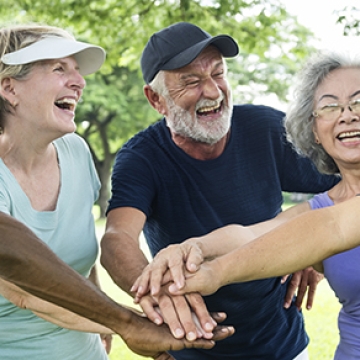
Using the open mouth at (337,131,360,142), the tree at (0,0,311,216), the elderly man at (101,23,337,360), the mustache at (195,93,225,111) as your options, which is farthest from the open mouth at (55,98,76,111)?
the tree at (0,0,311,216)

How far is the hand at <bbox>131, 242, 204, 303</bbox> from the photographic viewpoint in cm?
241

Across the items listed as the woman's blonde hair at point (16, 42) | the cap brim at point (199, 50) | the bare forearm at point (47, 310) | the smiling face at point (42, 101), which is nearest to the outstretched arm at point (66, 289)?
the bare forearm at point (47, 310)

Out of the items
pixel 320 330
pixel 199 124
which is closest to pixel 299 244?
pixel 199 124

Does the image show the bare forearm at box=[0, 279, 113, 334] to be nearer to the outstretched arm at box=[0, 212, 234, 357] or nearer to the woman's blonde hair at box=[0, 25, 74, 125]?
the outstretched arm at box=[0, 212, 234, 357]

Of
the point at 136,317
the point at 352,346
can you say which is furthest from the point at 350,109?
the point at 136,317

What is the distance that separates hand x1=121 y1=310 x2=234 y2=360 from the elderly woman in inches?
5.6

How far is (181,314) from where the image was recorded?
237 cm

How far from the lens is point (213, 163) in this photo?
312cm

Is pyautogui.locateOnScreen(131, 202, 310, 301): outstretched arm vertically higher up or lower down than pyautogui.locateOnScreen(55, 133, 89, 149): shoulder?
lower down

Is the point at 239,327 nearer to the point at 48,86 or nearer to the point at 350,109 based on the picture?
the point at 350,109

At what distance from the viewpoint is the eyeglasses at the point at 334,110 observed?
2.60 metres

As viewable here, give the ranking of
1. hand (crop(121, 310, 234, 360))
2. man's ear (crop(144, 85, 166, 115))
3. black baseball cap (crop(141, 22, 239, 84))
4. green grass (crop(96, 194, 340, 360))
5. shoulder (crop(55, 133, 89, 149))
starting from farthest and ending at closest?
green grass (crop(96, 194, 340, 360)) < man's ear (crop(144, 85, 166, 115)) < black baseball cap (crop(141, 22, 239, 84)) < shoulder (crop(55, 133, 89, 149)) < hand (crop(121, 310, 234, 360))

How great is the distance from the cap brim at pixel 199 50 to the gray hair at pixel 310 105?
462mm

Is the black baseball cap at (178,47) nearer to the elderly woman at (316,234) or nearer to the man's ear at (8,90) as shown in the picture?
the elderly woman at (316,234)
